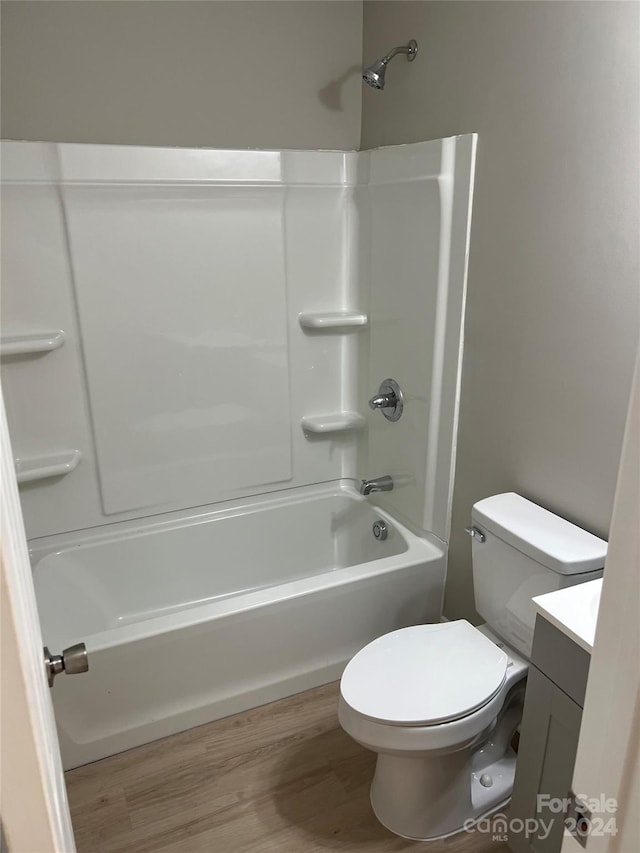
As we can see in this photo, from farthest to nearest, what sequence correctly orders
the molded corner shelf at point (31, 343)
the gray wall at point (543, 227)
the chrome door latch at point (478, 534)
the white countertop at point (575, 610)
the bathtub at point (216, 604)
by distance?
1. the molded corner shelf at point (31, 343)
2. the bathtub at point (216, 604)
3. the chrome door latch at point (478, 534)
4. the gray wall at point (543, 227)
5. the white countertop at point (575, 610)

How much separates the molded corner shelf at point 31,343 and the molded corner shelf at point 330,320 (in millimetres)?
880

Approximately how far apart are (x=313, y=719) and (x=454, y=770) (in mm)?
536

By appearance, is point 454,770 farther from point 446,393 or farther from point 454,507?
point 446,393

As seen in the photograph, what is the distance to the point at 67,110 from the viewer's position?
2008mm

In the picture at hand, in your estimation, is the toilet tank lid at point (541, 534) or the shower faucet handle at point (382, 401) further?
the shower faucet handle at point (382, 401)

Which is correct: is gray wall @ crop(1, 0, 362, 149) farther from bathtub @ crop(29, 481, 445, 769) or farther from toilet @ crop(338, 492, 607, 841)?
toilet @ crop(338, 492, 607, 841)

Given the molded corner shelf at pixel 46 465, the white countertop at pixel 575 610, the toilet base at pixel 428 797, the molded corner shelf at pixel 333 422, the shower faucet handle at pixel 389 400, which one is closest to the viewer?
the white countertop at pixel 575 610

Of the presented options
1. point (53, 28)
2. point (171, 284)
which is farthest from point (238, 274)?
point (53, 28)

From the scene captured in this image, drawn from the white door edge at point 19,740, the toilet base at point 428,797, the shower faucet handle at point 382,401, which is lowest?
the toilet base at point 428,797

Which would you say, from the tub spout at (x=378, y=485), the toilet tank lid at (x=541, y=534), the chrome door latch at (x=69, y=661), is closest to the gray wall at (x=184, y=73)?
the tub spout at (x=378, y=485)

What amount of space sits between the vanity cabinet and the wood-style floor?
22cm

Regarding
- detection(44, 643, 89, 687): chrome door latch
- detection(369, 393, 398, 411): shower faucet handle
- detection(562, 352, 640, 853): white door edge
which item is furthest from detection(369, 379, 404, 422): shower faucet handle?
detection(562, 352, 640, 853): white door edge

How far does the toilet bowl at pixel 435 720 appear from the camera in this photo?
151 cm

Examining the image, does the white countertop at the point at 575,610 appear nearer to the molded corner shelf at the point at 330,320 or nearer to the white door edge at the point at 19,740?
the white door edge at the point at 19,740
